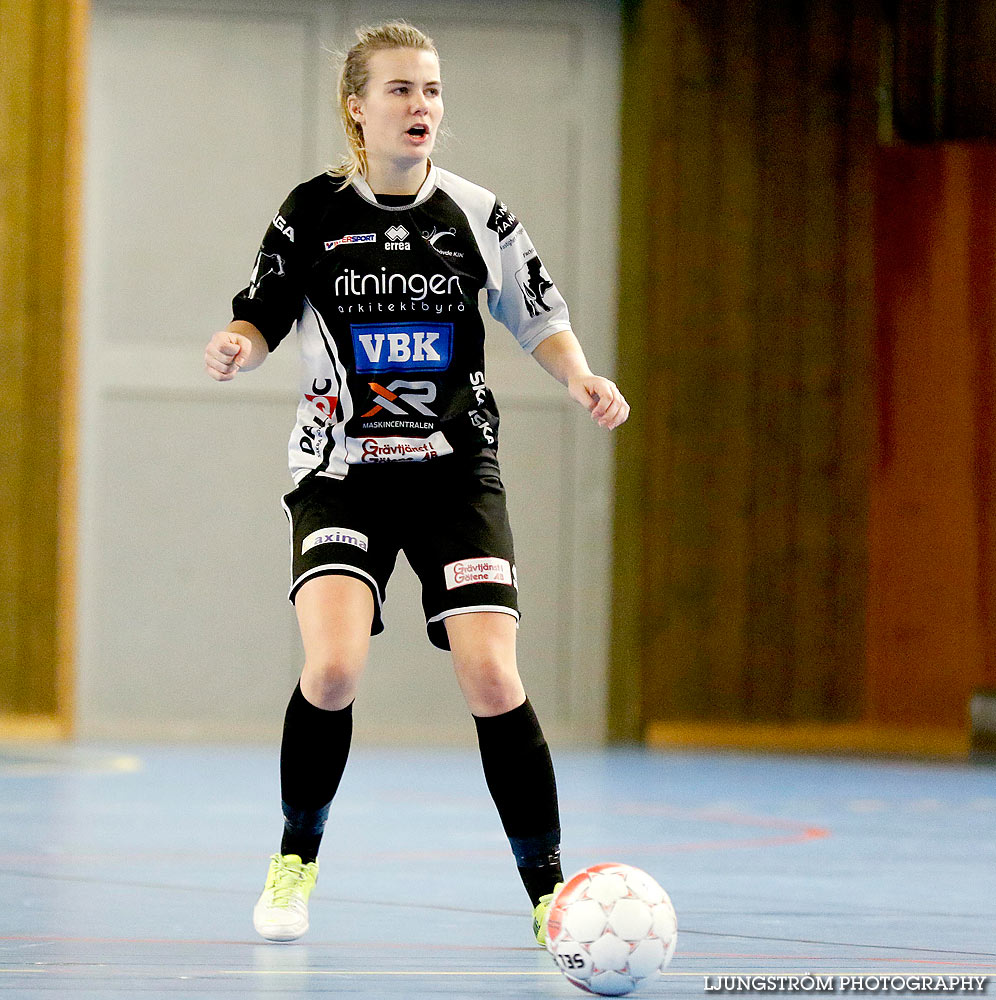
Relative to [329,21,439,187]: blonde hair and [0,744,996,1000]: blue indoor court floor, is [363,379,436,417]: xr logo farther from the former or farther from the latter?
[0,744,996,1000]: blue indoor court floor

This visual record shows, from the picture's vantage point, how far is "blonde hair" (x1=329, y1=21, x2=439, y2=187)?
2812mm

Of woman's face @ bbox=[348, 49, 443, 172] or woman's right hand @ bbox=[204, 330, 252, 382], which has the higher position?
woman's face @ bbox=[348, 49, 443, 172]

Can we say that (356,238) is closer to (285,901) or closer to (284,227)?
(284,227)

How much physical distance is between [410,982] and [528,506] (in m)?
6.18

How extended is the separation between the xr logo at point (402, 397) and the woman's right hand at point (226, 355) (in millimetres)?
216

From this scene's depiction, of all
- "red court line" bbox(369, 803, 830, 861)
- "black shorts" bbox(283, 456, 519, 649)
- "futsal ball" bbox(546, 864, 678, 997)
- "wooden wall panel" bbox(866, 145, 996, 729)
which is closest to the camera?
"futsal ball" bbox(546, 864, 678, 997)

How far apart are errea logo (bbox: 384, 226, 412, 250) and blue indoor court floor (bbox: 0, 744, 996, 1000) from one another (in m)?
1.16

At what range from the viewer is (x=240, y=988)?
7.29ft

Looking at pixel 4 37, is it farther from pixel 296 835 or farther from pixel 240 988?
pixel 240 988

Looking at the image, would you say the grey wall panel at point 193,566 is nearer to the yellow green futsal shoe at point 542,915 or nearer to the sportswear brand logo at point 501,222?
the sportswear brand logo at point 501,222

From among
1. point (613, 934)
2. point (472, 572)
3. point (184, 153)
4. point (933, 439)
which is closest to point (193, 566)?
point (184, 153)

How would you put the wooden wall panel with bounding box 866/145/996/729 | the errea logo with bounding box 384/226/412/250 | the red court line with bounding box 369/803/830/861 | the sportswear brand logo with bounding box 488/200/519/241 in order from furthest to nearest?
the wooden wall panel with bounding box 866/145/996/729
the red court line with bounding box 369/803/830/861
the sportswear brand logo with bounding box 488/200/519/241
the errea logo with bounding box 384/226/412/250

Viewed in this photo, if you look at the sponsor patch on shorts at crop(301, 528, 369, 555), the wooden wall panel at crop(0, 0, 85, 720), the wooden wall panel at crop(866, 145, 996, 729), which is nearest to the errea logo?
the sponsor patch on shorts at crop(301, 528, 369, 555)

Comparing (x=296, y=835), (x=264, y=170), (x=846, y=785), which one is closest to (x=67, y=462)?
(x=264, y=170)
